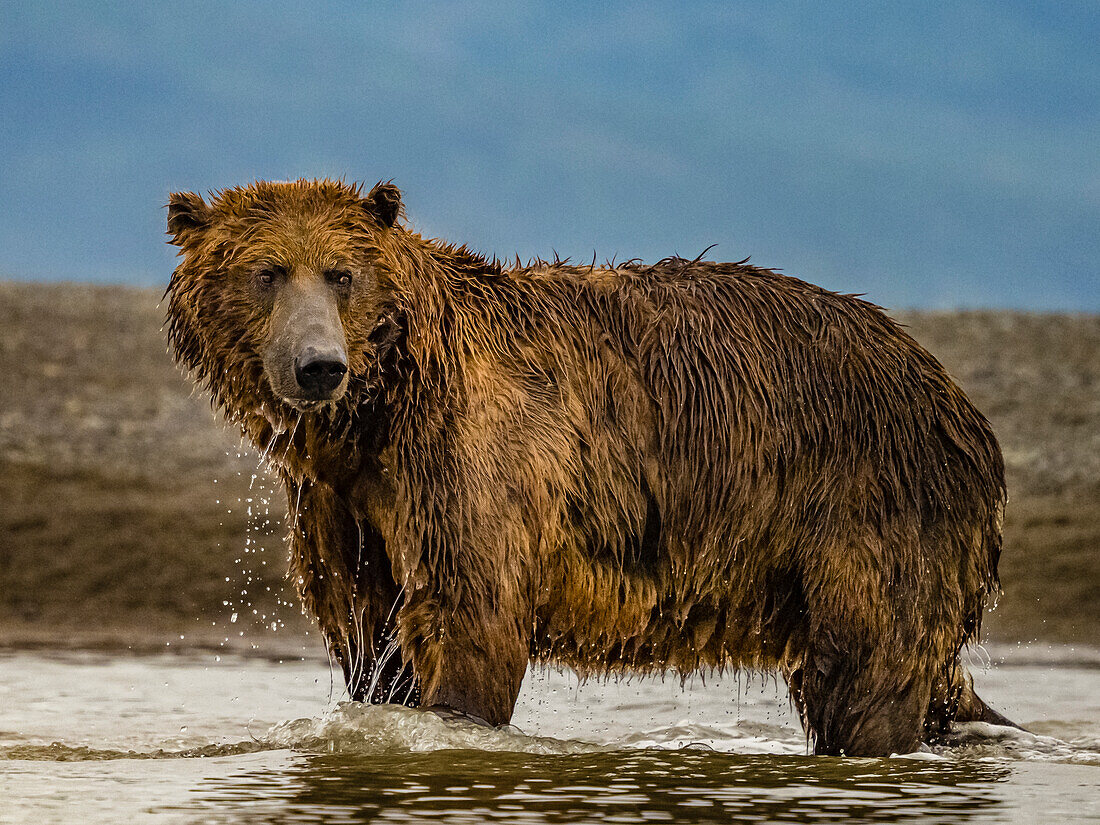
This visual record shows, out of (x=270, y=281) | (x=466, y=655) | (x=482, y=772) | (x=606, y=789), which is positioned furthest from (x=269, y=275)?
(x=606, y=789)

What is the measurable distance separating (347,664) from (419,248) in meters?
1.67

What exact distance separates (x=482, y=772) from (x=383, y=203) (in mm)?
2164

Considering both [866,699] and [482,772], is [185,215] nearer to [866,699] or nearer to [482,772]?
[482,772]

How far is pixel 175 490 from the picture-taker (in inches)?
681

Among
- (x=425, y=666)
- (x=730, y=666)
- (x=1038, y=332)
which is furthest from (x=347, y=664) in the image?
(x=1038, y=332)

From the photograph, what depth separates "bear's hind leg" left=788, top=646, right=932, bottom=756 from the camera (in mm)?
6426

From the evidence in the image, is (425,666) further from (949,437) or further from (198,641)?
(198,641)

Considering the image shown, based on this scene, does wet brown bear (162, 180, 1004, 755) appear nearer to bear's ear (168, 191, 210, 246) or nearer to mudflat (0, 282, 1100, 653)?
bear's ear (168, 191, 210, 246)

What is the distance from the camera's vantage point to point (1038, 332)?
24.5 metres

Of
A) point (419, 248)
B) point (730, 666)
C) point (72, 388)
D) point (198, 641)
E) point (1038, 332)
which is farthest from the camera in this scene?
point (1038, 332)

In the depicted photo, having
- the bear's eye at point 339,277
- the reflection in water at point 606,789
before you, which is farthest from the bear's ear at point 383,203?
the reflection in water at point 606,789

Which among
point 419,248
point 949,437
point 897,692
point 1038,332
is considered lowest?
point 897,692

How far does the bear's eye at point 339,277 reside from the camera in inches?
232

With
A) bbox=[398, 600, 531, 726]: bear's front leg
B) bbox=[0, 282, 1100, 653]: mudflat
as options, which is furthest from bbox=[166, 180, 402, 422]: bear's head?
bbox=[0, 282, 1100, 653]: mudflat
